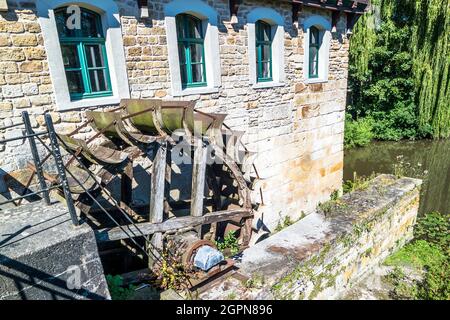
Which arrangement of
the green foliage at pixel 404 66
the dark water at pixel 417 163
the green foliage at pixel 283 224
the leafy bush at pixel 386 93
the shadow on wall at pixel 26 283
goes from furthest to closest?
the leafy bush at pixel 386 93
the green foliage at pixel 404 66
the dark water at pixel 417 163
the green foliage at pixel 283 224
the shadow on wall at pixel 26 283

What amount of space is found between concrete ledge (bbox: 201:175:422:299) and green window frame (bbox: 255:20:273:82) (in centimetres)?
298

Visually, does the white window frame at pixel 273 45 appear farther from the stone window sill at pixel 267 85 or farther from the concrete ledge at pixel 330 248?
the concrete ledge at pixel 330 248

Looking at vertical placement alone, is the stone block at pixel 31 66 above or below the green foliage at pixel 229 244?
above

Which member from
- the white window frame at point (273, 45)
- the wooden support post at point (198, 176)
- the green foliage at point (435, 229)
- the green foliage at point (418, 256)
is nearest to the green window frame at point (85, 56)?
the wooden support post at point (198, 176)

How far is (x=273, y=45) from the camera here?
21.5ft

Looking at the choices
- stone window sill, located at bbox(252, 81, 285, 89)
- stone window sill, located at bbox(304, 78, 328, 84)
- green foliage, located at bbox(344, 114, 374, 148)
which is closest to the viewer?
stone window sill, located at bbox(252, 81, 285, 89)

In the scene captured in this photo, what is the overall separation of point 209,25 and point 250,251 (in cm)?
371

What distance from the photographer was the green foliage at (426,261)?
4.91 meters

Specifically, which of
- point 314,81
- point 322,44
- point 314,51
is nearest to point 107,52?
point 314,81

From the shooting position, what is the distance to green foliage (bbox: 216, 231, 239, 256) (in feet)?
16.6

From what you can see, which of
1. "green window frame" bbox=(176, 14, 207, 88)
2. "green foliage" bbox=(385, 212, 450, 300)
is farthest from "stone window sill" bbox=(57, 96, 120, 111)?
"green foliage" bbox=(385, 212, 450, 300)

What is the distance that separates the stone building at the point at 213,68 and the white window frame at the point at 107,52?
13mm

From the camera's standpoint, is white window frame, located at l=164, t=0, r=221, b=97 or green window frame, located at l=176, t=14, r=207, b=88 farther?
green window frame, located at l=176, t=14, r=207, b=88

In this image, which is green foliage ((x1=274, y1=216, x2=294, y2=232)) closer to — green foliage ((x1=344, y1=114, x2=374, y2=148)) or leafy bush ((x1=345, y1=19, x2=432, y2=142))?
green foliage ((x1=344, y1=114, x2=374, y2=148))
